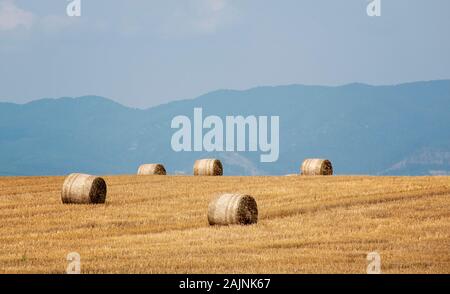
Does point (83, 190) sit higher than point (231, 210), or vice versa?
point (83, 190)

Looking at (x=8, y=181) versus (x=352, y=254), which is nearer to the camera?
(x=352, y=254)

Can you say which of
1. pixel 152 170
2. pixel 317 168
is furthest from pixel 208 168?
pixel 317 168

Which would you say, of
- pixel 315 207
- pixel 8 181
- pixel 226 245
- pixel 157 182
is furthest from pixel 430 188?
pixel 8 181

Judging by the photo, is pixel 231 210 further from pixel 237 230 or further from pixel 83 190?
pixel 83 190

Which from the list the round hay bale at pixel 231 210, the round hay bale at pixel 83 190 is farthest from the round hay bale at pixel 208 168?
the round hay bale at pixel 231 210

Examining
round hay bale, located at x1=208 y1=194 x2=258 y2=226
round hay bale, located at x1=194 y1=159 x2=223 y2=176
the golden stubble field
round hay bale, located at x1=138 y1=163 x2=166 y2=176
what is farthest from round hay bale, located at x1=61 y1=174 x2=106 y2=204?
round hay bale, located at x1=138 y1=163 x2=166 y2=176

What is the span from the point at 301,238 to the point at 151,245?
377 cm

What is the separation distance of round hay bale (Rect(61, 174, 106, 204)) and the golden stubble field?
0.43 meters

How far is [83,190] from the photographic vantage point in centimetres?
3133

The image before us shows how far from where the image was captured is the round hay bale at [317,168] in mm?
45469

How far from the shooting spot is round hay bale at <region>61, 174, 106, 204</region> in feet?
103

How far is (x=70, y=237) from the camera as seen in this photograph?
930 inches

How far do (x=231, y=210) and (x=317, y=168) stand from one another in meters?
20.5
